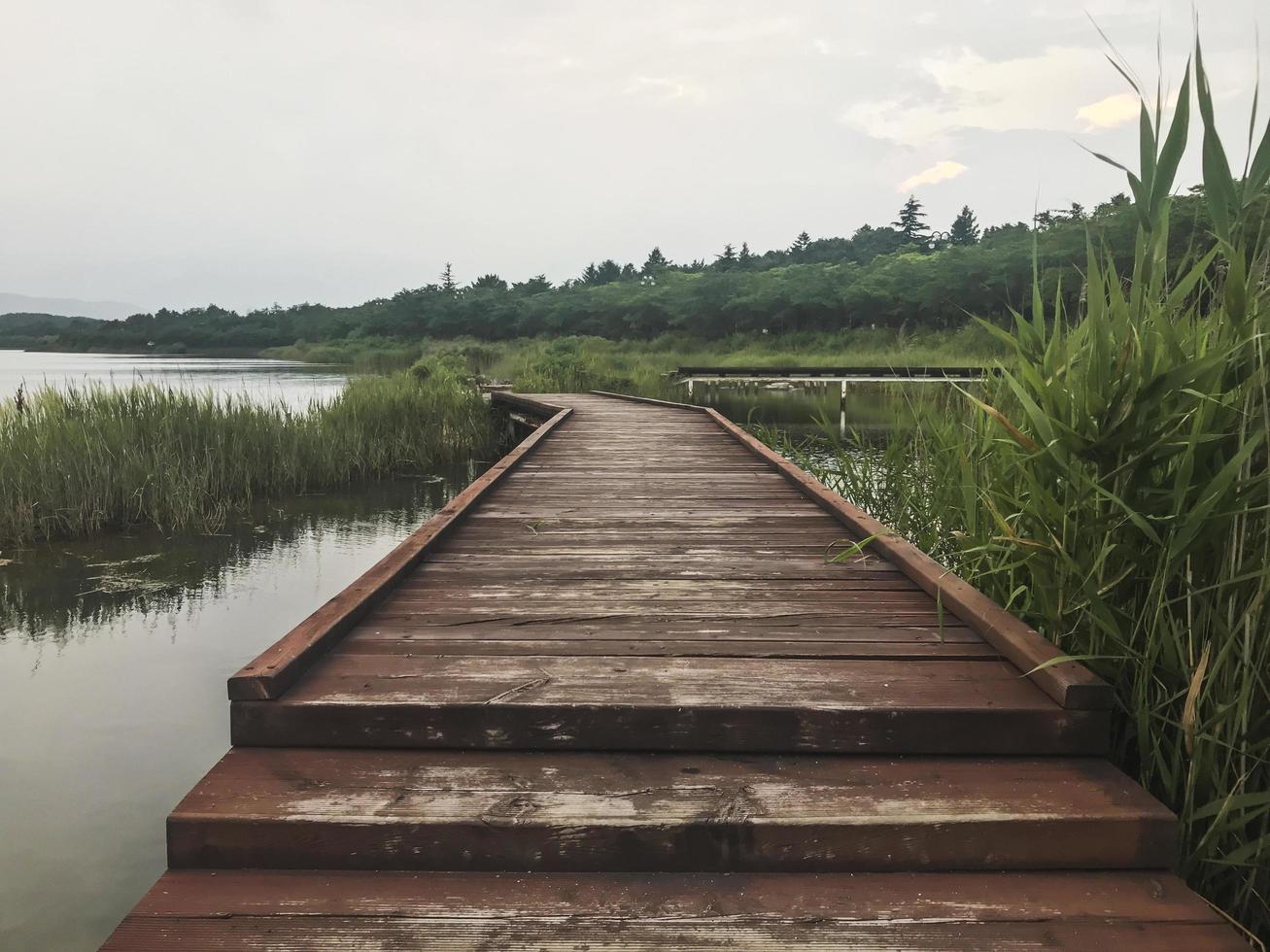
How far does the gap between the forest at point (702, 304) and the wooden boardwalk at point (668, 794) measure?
24.4 metres

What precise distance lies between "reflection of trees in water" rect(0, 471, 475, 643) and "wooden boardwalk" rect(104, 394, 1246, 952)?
362 centimetres

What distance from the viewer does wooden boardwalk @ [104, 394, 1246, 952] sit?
1302 millimetres

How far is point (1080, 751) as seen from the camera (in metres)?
1.68

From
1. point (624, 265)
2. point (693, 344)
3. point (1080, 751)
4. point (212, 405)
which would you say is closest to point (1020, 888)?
point (1080, 751)

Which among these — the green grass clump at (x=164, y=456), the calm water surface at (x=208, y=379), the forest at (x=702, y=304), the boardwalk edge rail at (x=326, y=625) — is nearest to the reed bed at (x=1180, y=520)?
the boardwalk edge rail at (x=326, y=625)

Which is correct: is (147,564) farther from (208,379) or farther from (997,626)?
(208,379)

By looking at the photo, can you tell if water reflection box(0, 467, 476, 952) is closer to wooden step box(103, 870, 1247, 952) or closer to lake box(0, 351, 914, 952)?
lake box(0, 351, 914, 952)

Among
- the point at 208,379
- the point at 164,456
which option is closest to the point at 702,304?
the point at 208,379

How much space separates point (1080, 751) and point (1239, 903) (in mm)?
363

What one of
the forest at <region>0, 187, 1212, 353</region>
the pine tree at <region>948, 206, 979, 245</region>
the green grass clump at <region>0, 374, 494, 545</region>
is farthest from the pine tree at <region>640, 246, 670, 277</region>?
the green grass clump at <region>0, 374, 494, 545</region>

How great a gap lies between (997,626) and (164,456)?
738cm

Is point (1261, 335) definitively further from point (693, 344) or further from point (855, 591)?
point (693, 344)

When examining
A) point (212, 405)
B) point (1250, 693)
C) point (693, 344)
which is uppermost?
point (693, 344)

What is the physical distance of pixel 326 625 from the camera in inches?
82.1
